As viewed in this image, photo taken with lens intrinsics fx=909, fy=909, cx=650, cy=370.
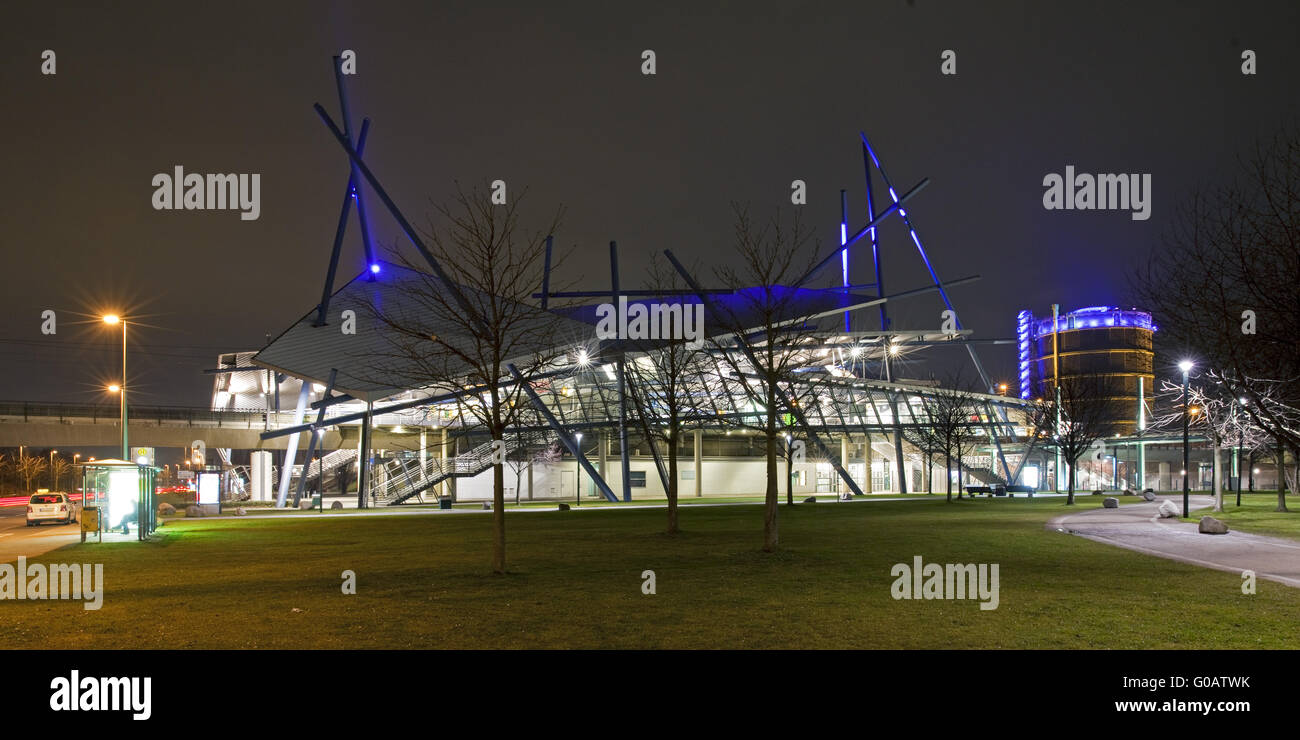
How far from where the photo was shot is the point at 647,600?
12.8m

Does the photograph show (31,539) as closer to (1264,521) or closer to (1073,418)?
(1264,521)

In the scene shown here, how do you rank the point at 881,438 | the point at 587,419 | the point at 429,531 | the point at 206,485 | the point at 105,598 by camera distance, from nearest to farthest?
the point at 105,598 < the point at 429,531 < the point at 206,485 < the point at 587,419 < the point at 881,438

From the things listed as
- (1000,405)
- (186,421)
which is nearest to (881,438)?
(1000,405)

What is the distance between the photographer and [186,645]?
9.84 m

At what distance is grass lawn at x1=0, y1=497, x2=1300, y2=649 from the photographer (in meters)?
10.1

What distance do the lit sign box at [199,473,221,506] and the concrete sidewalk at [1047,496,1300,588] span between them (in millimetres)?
36807

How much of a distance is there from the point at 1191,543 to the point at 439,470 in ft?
155

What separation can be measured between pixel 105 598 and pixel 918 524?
22736mm

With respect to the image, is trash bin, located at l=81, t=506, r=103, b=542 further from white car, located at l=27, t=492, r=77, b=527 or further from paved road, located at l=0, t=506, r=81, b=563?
white car, located at l=27, t=492, r=77, b=527

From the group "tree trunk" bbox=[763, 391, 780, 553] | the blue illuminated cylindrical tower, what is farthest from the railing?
the blue illuminated cylindrical tower

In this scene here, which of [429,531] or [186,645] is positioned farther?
[429,531]

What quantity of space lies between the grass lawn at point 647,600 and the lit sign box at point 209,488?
21.6 meters

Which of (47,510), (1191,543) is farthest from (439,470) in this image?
(1191,543)
